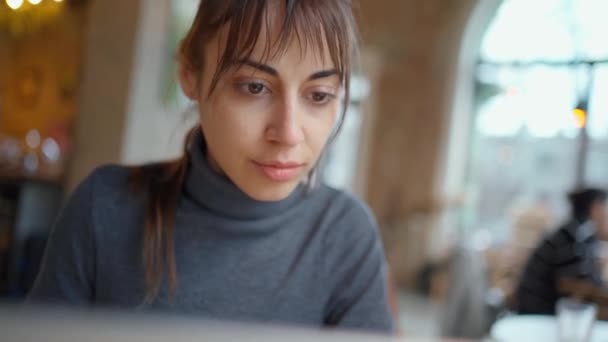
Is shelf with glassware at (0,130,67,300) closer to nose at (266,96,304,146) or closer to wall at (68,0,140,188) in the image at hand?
wall at (68,0,140,188)

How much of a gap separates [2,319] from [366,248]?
60cm

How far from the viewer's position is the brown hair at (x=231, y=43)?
1.60 ft

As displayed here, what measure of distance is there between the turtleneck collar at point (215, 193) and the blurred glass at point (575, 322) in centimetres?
70

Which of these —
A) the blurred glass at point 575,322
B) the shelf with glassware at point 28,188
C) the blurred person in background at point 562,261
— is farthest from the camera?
the blurred person in background at point 562,261

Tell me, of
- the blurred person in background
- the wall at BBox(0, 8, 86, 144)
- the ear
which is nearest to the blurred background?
the blurred person in background

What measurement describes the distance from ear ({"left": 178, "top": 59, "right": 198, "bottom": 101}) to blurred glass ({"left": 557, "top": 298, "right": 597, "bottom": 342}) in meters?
0.84

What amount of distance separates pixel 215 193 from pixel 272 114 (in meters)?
0.18

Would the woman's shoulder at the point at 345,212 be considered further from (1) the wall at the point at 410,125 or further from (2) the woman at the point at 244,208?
(1) the wall at the point at 410,125

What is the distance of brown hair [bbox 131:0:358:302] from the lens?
489 millimetres

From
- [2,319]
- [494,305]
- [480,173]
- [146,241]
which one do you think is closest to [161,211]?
[146,241]

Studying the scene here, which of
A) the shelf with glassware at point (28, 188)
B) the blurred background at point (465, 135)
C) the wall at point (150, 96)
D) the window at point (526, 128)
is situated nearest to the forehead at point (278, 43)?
the shelf with glassware at point (28, 188)

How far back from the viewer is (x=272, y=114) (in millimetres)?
480

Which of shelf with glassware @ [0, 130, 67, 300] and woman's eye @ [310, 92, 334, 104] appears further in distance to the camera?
shelf with glassware @ [0, 130, 67, 300]

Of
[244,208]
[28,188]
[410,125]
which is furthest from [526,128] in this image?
[244,208]
